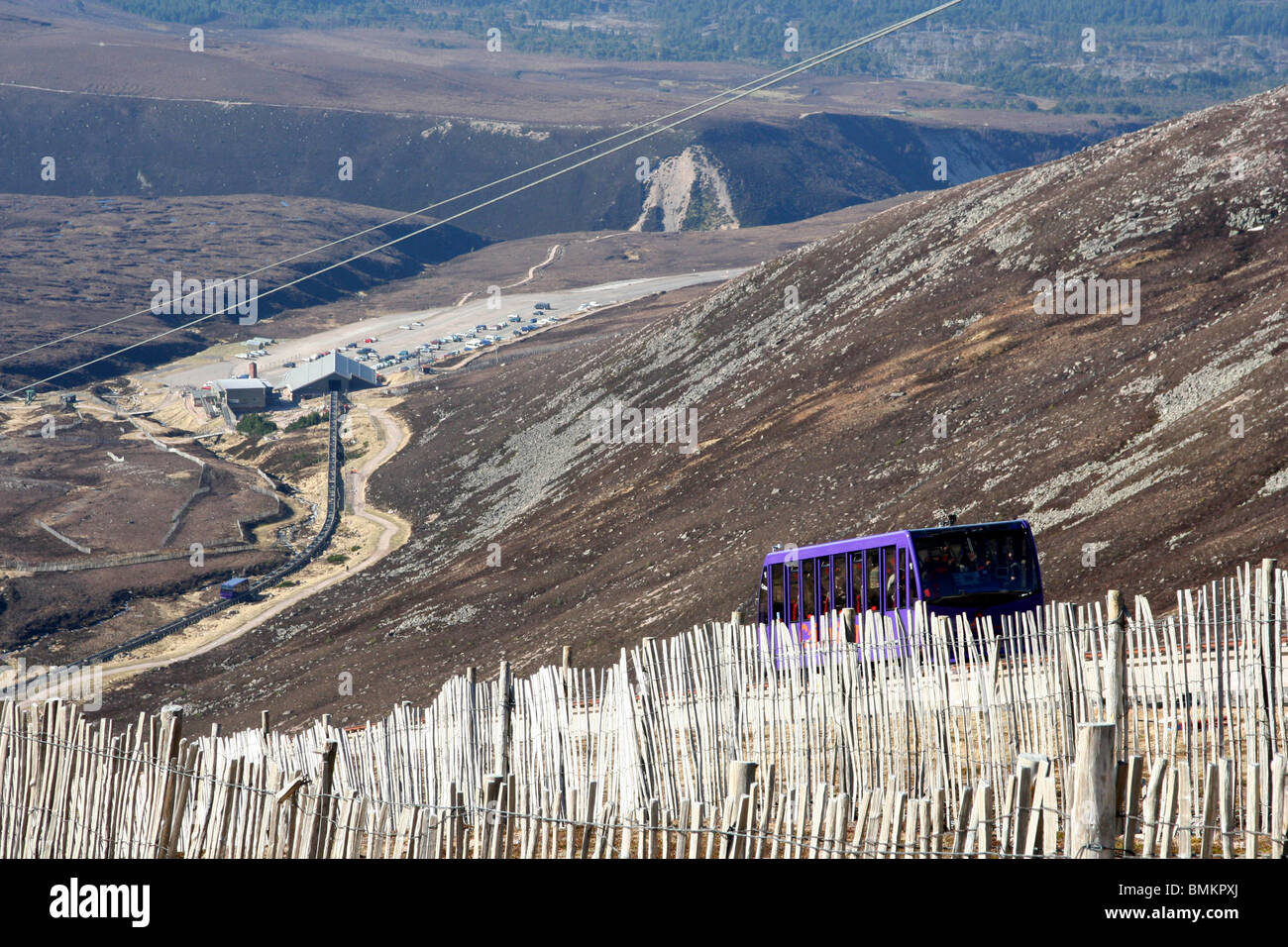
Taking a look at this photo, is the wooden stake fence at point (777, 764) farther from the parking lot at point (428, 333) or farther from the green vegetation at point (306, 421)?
the parking lot at point (428, 333)

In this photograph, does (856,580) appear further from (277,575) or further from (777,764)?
(277,575)

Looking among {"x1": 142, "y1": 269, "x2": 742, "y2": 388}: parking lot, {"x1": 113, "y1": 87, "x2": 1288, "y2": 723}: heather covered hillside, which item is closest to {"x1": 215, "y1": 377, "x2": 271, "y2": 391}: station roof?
{"x1": 142, "y1": 269, "x2": 742, "y2": 388}: parking lot

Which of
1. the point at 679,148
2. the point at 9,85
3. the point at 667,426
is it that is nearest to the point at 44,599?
the point at 667,426

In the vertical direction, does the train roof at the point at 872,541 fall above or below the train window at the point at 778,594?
above

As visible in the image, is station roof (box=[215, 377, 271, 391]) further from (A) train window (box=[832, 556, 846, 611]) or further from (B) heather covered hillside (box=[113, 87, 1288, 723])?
(A) train window (box=[832, 556, 846, 611])

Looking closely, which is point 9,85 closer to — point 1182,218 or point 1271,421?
point 1182,218

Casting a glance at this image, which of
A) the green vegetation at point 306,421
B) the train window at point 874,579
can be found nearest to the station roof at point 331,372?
the green vegetation at point 306,421

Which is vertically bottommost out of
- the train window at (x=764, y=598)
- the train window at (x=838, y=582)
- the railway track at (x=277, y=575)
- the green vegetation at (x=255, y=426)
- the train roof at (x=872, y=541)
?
the railway track at (x=277, y=575)
